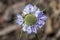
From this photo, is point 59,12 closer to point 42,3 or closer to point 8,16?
point 42,3

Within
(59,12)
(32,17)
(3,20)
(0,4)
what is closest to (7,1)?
(0,4)

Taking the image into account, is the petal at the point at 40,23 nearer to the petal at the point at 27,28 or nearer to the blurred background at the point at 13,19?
the petal at the point at 27,28

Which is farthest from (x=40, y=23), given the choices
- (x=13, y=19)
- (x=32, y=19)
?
(x=13, y=19)

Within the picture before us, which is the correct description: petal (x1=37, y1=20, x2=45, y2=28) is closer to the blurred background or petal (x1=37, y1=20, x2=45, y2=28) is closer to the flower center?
the flower center

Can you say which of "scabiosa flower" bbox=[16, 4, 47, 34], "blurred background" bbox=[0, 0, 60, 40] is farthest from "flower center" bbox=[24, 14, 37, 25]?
"blurred background" bbox=[0, 0, 60, 40]

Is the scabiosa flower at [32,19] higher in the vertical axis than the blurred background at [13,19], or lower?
lower

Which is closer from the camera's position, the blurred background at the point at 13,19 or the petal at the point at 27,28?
the petal at the point at 27,28

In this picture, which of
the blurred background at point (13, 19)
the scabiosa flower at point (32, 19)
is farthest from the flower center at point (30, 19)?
the blurred background at point (13, 19)
